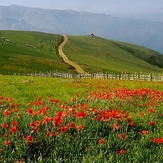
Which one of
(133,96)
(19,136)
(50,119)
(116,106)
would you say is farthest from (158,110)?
(19,136)

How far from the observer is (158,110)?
1101cm

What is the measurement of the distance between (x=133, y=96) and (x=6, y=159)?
9034mm

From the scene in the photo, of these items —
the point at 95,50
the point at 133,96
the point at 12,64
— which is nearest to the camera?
the point at 133,96

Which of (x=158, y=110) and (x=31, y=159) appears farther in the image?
(x=158, y=110)

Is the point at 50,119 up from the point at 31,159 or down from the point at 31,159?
up

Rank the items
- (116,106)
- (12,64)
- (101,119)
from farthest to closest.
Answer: (12,64) → (116,106) → (101,119)

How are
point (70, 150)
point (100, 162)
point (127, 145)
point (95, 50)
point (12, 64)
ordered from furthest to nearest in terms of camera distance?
point (95, 50), point (12, 64), point (127, 145), point (70, 150), point (100, 162)

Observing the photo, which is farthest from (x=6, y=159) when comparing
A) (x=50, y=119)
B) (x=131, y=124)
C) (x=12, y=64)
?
(x=12, y=64)

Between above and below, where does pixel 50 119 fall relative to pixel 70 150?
above

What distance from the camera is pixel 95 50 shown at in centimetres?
19912

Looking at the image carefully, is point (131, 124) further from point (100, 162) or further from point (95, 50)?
point (95, 50)

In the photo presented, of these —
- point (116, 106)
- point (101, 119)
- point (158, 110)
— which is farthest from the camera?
point (116, 106)

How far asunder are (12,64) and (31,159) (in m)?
95.8

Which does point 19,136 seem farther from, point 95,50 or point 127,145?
point 95,50
